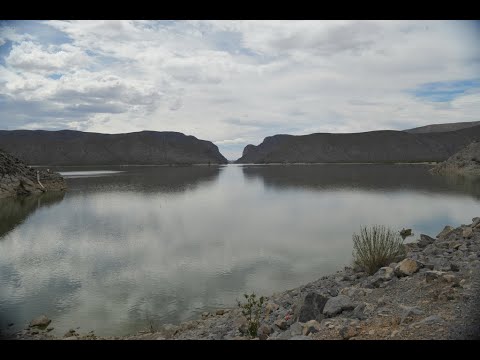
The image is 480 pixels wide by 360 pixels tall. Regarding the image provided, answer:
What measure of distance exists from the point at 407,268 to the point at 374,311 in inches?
67.9

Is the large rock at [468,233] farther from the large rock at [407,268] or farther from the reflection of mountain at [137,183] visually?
the reflection of mountain at [137,183]

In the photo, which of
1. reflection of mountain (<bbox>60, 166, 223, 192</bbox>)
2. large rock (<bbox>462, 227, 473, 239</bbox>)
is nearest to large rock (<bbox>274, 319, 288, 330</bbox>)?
large rock (<bbox>462, 227, 473, 239</bbox>)

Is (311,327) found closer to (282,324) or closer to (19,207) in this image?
(282,324)

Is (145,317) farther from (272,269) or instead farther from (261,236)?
(261,236)

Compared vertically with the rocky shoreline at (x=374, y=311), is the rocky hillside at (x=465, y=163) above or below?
above

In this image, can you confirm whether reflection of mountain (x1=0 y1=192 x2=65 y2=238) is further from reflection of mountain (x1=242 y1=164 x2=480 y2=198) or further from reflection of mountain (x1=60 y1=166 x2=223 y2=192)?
reflection of mountain (x1=242 y1=164 x2=480 y2=198)

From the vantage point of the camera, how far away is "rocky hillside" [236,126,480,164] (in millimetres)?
140250

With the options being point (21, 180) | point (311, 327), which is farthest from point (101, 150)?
point (311, 327)

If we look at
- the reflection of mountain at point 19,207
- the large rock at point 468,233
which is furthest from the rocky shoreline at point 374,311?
the reflection of mountain at point 19,207

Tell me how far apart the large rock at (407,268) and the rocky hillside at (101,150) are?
13426 cm

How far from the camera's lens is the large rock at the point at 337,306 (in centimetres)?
497

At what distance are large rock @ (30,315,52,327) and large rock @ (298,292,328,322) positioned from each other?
15.4 feet

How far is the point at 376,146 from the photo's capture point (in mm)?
144875
